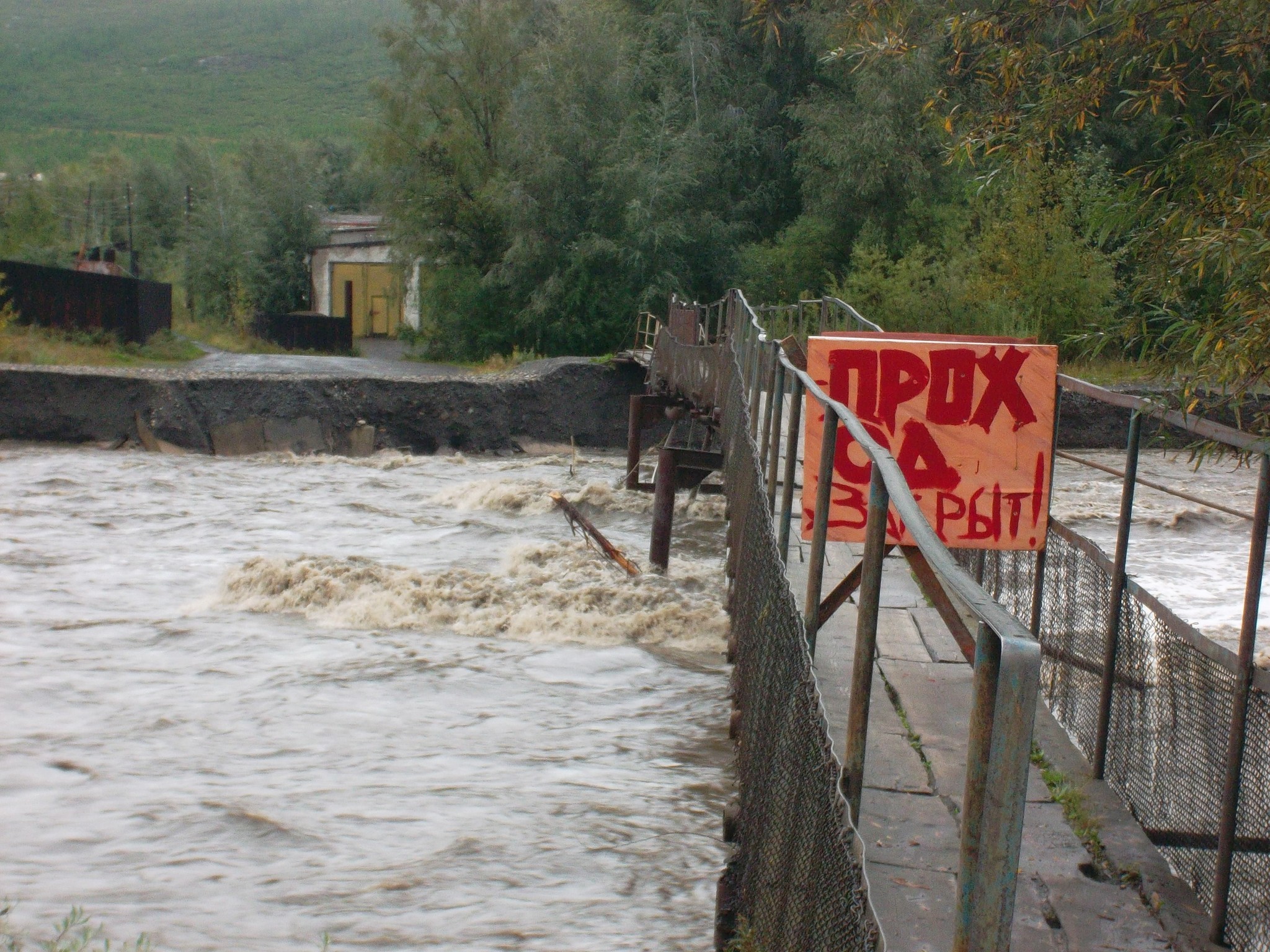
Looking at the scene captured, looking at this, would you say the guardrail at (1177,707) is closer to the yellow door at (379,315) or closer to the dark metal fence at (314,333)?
the dark metal fence at (314,333)

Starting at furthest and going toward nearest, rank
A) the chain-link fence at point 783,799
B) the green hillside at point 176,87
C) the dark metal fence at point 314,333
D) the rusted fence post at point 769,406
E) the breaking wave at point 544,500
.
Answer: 1. the green hillside at point 176,87
2. the dark metal fence at point 314,333
3. the breaking wave at point 544,500
4. the rusted fence post at point 769,406
5. the chain-link fence at point 783,799

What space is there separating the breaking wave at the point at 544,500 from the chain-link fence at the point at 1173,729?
12621 millimetres

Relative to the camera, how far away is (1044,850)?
12.2 feet

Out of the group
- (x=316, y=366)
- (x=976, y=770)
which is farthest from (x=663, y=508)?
(x=316, y=366)

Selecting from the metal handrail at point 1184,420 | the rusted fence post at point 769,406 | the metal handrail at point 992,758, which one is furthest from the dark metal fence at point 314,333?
the metal handrail at point 992,758

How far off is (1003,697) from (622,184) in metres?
30.6

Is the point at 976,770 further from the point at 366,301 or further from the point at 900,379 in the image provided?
the point at 366,301

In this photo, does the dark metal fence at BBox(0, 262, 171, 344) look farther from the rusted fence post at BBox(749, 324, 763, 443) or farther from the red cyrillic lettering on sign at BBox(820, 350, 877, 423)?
the red cyrillic lettering on sign at BBox(820, 350, 877, 423)

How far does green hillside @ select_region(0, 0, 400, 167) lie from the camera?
481 ft

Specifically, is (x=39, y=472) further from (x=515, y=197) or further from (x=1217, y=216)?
(x=1217, y=216)

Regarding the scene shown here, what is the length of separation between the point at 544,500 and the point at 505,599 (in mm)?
6381

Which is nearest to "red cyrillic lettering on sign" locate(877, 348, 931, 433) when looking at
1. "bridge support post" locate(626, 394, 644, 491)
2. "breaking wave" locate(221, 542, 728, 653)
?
"breaking wave" locate(221, 542, 728, 653)

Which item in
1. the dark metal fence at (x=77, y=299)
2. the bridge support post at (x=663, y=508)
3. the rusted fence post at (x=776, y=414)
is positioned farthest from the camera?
the dark metal fence at (x=77, y=299)

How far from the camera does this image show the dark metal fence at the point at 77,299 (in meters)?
28.6
